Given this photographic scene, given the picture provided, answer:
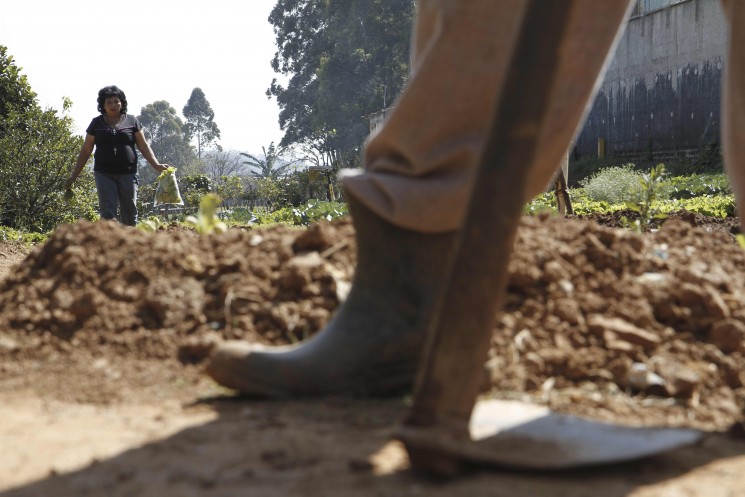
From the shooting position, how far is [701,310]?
109 inches

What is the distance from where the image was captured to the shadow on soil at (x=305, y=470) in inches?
62.6

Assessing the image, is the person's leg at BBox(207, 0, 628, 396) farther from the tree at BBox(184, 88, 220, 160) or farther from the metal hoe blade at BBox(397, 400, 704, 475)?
the tree at BBox(184, 88, 220, 160)

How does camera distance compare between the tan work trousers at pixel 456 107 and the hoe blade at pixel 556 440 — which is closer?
the hoe blade at pixel 556 440

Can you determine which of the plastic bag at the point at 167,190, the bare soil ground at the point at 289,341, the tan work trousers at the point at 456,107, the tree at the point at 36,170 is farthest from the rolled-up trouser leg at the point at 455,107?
the tree at the point at 36,170

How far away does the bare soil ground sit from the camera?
1689mm

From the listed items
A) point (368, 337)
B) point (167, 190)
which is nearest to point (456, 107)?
point (368, 337)

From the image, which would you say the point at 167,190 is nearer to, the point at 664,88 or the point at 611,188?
the point at 611,188

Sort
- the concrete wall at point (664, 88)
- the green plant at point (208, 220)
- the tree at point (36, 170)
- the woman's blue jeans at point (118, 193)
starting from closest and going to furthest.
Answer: the green plant at point (208, 220) < the woman's blue jeans at point (118, 193) < the tree at point (36, 170) < the concrete wall at point (664, 88)

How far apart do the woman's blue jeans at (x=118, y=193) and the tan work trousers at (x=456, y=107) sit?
20.7 feet

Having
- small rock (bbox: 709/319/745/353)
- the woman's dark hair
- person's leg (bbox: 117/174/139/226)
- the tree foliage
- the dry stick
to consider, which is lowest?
small rock (bbox: 709/319/745/353)

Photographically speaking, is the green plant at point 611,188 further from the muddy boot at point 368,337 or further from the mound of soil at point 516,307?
the muddy boot at point 368,337

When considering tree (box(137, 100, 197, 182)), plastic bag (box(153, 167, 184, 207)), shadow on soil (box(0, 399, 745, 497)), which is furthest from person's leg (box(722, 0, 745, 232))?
tree (box(137, 100, 197, 182))

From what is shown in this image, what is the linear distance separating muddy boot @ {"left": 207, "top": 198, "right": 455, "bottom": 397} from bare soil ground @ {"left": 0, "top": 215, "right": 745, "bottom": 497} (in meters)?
0.06

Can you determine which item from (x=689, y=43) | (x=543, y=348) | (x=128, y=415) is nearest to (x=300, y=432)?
(x=128, y=415)
